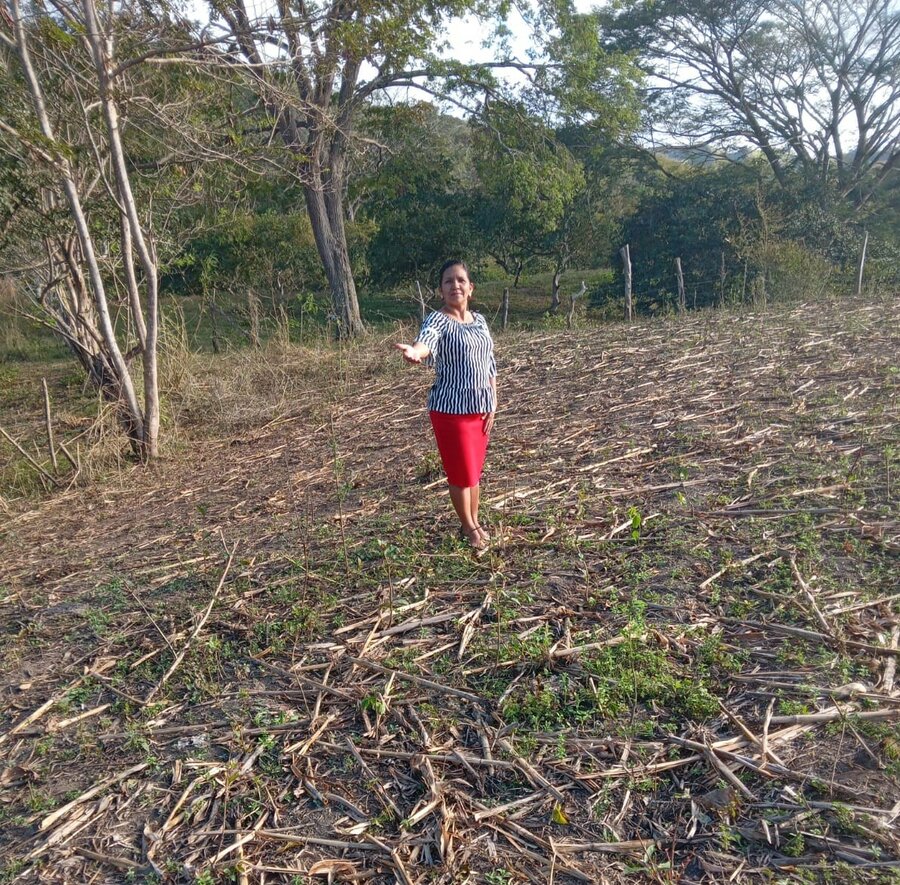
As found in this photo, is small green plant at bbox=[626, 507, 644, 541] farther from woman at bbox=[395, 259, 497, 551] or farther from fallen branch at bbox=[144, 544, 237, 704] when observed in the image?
fallen branch at bbox=[144, 544, 237, 704]

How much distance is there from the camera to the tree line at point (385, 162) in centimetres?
767

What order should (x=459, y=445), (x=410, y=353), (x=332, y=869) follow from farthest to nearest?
1. (x=459, y=445)
2. (x=410, y=353)
3. (x=332, y=869)

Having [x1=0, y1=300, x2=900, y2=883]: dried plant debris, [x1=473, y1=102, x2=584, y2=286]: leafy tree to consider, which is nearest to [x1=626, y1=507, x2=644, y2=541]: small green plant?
[x1=0, y1=300, x2=900, y2=883]: dried plant debris

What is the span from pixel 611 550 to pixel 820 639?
124 centimetres

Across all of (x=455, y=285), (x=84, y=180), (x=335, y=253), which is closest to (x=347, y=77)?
(x=335, y=253)

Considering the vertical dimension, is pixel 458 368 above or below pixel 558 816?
above

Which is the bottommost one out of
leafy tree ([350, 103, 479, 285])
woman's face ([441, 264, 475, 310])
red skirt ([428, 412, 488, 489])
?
red skirt ([428, 412, 488, 489])

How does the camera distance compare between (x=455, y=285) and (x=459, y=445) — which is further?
(x=459, y=445)

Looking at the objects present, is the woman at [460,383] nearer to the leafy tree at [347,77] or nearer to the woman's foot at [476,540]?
the woman's foot at [476,540]

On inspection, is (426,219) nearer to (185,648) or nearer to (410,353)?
(410,353)

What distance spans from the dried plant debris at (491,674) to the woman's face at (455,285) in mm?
1393

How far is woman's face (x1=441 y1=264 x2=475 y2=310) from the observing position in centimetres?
421

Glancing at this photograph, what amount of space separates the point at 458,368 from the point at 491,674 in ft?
5.48

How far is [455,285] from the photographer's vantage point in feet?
13.8
